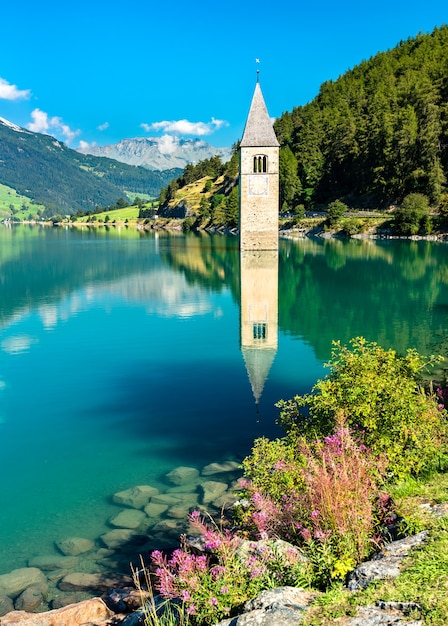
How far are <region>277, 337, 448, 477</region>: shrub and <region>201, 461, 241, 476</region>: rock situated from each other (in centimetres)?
353

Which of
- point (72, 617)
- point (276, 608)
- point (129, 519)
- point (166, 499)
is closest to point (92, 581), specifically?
point (72, 617)

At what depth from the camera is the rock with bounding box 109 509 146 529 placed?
1083 centimetres

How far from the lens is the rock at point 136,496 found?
11641 mm

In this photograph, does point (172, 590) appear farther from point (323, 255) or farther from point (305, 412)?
point (323, 255)

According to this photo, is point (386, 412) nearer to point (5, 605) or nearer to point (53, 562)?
point (53, 562)

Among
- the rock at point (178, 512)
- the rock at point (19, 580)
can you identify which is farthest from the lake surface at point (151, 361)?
the rock at point (178, 512)

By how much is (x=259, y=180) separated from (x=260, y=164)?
2.14 metres

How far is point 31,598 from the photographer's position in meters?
8.68

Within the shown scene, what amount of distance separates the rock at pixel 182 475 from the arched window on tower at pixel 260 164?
203 ft

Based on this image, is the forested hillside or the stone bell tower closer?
the stone bell tower

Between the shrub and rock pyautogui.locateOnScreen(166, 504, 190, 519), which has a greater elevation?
the shrub

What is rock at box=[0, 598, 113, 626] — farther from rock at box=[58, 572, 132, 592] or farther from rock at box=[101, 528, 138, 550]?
rock at box=[101, 528, 138, 550]

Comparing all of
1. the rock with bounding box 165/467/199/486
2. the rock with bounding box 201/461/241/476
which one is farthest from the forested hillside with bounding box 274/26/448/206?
the rock with bounding box 165/467/199/486

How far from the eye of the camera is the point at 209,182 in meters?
170
